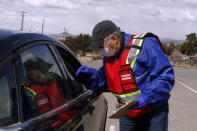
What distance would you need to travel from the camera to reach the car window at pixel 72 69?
3327 mm

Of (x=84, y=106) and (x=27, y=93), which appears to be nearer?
(x=27, y=93)

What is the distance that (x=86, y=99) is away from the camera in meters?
3.56

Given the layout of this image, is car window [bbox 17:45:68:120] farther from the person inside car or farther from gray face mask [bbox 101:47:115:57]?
gray face mask [bbox 101:47:115:57]

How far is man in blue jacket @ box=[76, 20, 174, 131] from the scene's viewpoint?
2859 millimetres

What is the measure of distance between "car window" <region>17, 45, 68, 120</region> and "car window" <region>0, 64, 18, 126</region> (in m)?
0.10

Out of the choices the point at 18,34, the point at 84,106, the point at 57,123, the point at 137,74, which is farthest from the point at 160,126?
the point at 18,34

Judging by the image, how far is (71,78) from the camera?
3.35 m

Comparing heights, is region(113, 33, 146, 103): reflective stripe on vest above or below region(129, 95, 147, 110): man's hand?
above

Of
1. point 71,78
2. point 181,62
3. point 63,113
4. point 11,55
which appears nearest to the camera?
point 11,55

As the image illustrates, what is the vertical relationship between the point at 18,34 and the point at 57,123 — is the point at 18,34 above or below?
above

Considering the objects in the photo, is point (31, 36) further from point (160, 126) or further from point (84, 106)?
point (160, 126)

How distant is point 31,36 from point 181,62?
146 feet

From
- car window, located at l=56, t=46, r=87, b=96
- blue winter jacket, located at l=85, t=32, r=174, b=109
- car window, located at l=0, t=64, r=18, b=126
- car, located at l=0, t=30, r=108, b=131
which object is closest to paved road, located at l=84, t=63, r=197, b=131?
car window, located at l=56, t=46, r=87, b=96

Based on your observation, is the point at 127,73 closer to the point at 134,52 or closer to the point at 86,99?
the point at 134,52
